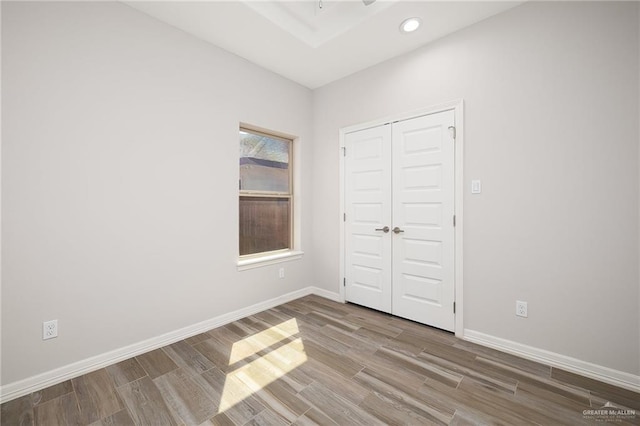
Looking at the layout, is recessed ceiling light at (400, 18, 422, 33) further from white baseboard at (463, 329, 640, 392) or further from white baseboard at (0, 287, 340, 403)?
white baseboard at (0, 287, 340, 403)

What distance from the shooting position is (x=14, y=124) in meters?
1.76

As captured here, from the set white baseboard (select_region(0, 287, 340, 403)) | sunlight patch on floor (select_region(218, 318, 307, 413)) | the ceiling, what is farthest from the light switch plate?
white baseboard (select_region(0, 287, 340, 403))

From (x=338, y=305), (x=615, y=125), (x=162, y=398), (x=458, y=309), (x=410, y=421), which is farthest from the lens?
(x=338, y=305)

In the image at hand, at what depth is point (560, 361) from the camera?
6.82 ft

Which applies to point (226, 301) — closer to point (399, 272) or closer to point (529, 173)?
point (399, 272)

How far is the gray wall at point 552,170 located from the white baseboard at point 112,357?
2326mm

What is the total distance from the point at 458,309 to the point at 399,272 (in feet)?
2.15

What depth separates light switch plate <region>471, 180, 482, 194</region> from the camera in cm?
245

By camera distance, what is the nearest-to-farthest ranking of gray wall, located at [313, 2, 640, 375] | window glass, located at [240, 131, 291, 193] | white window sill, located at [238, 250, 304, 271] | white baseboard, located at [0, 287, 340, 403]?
1. white baseboard, located at [0, 287, 340, 403]
2. gray wall, located at [313, 2, 640, 375]
3. white window sill, located at [238, 250, 304, 271]
4. window glass, located at [240, 131, 291, 193]

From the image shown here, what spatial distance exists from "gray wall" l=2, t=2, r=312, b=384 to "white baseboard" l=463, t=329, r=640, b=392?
7.99ft

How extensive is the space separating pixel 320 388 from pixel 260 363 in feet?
1.80

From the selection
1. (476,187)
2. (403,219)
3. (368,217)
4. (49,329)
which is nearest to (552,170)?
(476,187)

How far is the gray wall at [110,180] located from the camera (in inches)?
70.6

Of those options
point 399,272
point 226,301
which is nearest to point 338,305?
point 399,272
